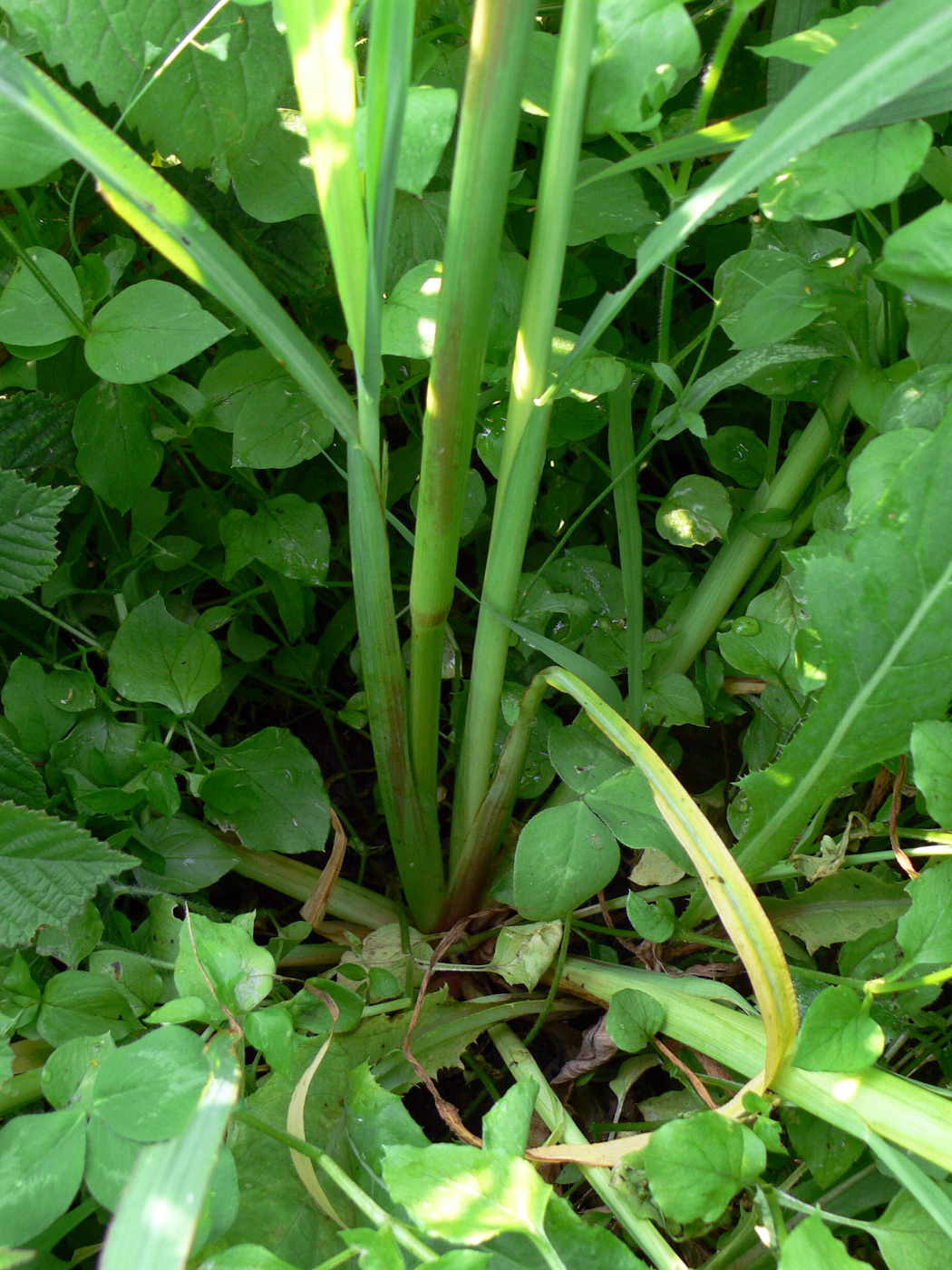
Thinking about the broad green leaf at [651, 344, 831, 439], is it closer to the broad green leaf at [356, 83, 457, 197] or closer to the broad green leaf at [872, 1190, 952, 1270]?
the broad green leaf at [356, 83, 457, 197]

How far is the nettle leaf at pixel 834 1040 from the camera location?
497 millimetres

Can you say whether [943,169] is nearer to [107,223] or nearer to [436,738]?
[436,738]

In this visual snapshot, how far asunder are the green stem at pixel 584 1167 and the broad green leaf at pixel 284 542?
0.45 m

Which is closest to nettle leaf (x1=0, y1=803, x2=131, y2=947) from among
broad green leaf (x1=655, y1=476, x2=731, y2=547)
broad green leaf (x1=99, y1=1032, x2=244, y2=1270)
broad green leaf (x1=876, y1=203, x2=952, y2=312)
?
broad green leaf (x1=99, y1=1032, x2=244, y2=1270)

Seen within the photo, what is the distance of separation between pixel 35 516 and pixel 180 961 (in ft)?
1.29

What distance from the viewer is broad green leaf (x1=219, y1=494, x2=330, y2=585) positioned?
0.83m

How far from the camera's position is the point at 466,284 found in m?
0.53

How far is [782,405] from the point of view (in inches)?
31.0

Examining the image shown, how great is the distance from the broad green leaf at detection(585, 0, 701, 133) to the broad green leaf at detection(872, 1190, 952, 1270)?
639 mm

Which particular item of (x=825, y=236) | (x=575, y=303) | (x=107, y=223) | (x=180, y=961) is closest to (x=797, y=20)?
(x=825, y=236)

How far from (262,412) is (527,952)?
0.51 meters

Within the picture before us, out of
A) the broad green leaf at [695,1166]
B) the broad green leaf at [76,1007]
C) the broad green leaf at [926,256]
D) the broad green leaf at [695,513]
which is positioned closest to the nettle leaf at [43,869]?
the broad green leaf at [76,1007]

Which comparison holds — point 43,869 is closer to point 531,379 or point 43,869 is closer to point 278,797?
point 278,797

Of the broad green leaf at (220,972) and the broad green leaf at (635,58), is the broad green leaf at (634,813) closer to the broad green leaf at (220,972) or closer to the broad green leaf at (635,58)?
the broad green leaf at (220,972)
